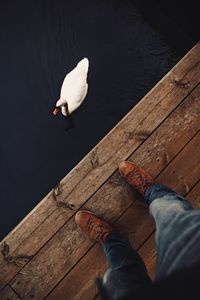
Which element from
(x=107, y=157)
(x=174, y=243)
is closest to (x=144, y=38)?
(x=107, y=157)

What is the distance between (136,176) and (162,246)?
563 mm

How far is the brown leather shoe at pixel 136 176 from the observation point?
5.04 ft

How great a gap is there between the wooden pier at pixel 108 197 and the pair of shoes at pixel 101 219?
0.17 ft

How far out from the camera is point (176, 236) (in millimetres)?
979

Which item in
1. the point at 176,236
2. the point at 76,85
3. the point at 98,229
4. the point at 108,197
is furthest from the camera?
the point at 76,85

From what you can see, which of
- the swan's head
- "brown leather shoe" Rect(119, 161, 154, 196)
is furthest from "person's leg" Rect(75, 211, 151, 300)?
the swan's head

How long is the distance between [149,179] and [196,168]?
0.24 m

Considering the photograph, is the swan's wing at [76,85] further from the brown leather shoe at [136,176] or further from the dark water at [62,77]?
the brown leather shoe at [136,176]

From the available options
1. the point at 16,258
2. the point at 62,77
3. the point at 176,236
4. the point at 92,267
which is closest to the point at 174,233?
the point at 176,236

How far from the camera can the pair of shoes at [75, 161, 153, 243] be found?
1.50 meters

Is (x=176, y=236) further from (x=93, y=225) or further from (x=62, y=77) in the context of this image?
(x=62, y=77)

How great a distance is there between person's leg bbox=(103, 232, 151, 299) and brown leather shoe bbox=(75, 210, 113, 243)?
0.37ft

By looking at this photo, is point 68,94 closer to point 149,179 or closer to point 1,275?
point 149,179

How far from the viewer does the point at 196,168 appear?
1600 millimetres
